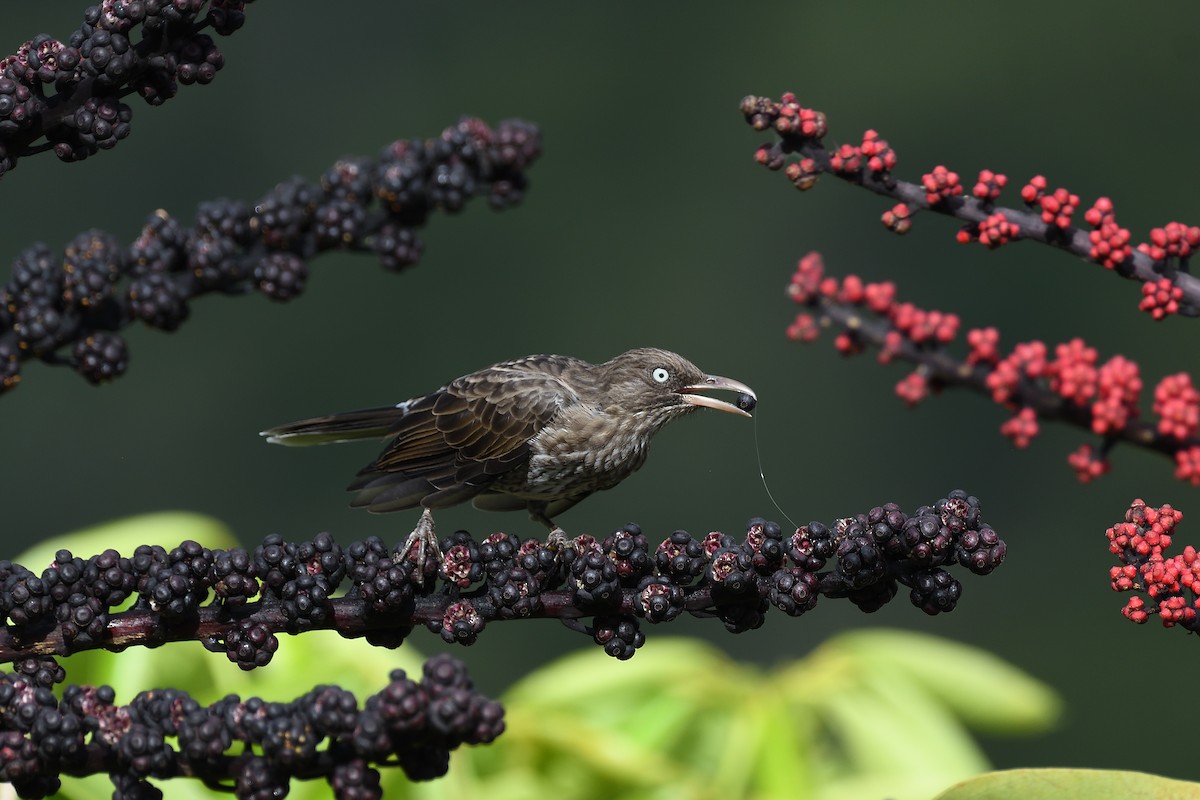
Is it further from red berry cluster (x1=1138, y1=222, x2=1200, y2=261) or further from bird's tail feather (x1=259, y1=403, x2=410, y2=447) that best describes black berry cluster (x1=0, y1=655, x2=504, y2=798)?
bird's tail feather (x1=259, y1=403, x2=410, y2=447)

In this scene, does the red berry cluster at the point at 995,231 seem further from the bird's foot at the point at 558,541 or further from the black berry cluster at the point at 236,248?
the black berry cluster at the point at 236,248

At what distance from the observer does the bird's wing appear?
2.43 m

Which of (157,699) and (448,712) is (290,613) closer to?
(157,699)

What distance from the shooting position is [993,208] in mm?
1293

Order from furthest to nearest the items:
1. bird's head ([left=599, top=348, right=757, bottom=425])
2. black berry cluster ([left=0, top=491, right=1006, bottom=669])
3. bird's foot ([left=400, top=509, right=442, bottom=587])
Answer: bird's head ([left=599, top=348, right=757, bottom=425])
bird's foot ([left=400, top=509, right=442, bottom=587])
black berry cluster ([left=0, top=491, right=1006, bottom=669])

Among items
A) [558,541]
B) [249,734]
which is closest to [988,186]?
[249,734]

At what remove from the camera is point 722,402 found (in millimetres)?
2398

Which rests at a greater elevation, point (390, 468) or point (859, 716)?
point (390, 468)

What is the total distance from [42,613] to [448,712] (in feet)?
1.63

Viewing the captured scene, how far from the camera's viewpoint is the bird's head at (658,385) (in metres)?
2.55

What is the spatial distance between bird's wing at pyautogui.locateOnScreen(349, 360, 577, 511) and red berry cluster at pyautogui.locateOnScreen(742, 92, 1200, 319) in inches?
47.7

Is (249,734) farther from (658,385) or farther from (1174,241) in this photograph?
(658,385)

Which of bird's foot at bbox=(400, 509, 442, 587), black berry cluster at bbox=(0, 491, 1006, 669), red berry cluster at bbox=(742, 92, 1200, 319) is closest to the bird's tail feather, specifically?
bird's foot at bbox=(400, 509, 442, 587)

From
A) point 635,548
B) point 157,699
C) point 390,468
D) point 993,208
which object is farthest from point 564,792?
point 993,208
